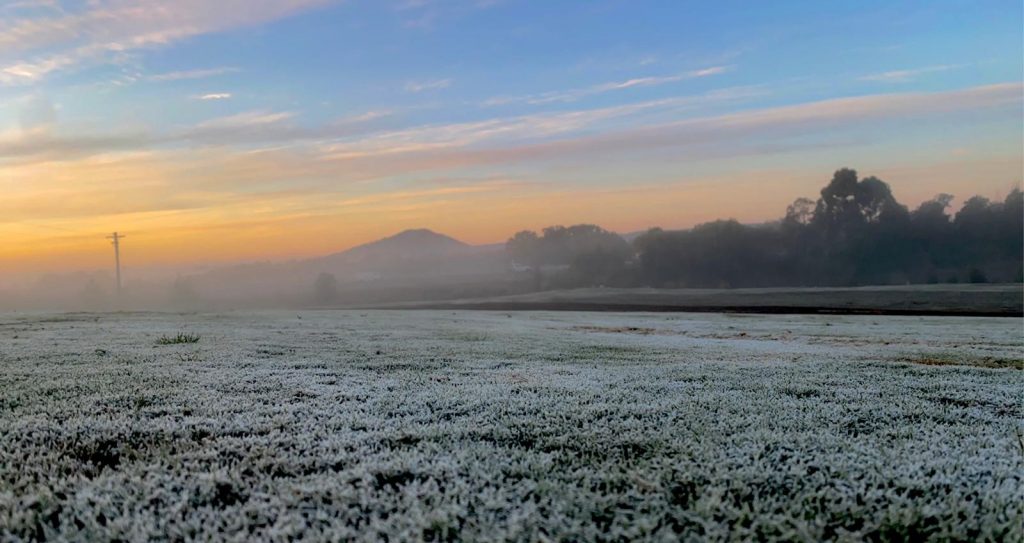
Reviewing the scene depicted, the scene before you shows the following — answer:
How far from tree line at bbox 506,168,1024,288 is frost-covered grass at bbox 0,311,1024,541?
3890 inches

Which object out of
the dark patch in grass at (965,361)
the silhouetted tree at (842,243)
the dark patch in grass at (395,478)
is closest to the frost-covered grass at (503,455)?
the dark patch in grass at (395,478)

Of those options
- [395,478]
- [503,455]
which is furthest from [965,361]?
[395,478]

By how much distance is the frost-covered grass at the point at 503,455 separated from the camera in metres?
4.98

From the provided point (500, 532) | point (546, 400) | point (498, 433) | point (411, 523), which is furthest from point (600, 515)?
point (546, 400)

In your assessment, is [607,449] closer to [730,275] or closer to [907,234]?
[730,275]

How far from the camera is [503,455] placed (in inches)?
253

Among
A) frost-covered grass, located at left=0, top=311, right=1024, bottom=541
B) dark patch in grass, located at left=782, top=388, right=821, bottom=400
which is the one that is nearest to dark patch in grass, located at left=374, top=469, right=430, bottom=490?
frost-covered grass, located at left=0, top=311, right=1024, bottom=541

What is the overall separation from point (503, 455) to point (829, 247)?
113 m

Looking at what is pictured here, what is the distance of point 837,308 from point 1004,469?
5474 centimetres

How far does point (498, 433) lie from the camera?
7297 millimetres

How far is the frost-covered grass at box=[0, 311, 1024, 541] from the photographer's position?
4984 mm

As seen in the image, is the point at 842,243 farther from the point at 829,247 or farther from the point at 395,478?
the point at 395,478

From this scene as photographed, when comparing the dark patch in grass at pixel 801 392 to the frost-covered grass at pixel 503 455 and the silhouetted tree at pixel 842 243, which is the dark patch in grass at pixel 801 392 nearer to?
→ the frost-covered grass at pixel 503 455

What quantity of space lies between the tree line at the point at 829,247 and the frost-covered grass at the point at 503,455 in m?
98.8
